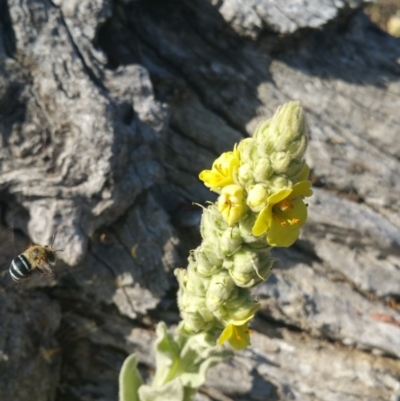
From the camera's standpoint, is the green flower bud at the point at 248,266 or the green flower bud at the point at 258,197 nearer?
the green flower bud at the point at 258,197

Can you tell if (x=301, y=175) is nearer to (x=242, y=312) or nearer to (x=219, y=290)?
(x=219, y=290)

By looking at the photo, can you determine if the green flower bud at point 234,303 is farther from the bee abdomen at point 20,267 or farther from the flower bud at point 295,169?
the bee abdomen at point 20,267

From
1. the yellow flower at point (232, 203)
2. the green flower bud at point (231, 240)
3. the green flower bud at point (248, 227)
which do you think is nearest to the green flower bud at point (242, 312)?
the green flower bud at point (231, 240)

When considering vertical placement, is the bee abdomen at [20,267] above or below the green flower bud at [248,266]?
below

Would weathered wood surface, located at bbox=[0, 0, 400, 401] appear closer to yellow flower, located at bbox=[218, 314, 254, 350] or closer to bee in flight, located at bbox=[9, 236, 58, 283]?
bee in flight, located at bbox=[9, 236, 58, 283]

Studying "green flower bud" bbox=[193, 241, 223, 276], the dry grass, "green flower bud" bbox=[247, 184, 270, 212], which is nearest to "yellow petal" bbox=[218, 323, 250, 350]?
"green flower bud" bbox=[193, 241, 223, 276]

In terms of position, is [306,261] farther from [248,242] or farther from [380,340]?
[248,242]
